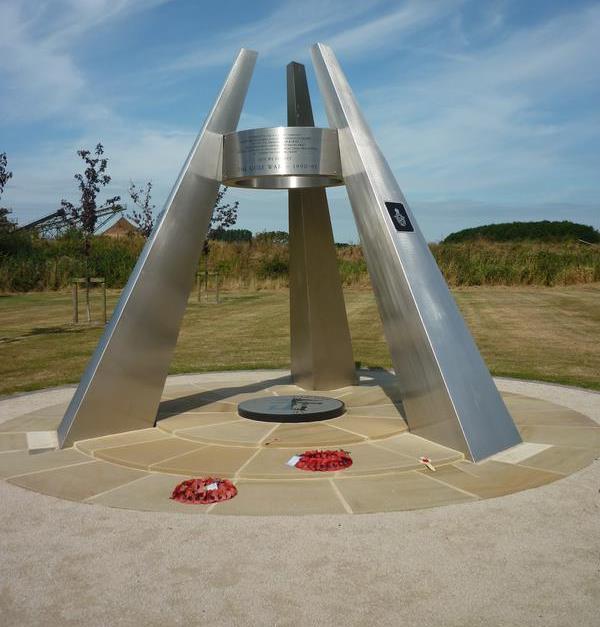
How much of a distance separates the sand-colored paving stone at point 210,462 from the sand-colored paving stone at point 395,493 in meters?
1.15

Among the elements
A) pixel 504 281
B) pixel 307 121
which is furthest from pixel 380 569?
pixel 504 281

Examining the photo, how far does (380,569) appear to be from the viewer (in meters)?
4.88

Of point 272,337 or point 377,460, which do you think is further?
point 272,337

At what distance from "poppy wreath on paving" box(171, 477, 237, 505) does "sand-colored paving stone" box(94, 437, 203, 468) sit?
96 cm

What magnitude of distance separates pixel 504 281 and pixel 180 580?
34.5m

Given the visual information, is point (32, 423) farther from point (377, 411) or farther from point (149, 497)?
point (377, 411)

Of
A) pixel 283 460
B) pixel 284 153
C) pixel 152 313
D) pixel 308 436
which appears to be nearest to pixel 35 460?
pixel 152 313

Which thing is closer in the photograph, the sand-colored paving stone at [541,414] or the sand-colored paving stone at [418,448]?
the sand-colored paving stone at [418,448]

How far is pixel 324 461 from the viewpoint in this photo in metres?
7.20

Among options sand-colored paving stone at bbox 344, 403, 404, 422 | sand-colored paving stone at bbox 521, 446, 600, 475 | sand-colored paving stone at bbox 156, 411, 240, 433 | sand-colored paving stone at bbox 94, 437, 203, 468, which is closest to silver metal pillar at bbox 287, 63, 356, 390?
sand-colored paving stone at bbox 344, 403, 404, 422

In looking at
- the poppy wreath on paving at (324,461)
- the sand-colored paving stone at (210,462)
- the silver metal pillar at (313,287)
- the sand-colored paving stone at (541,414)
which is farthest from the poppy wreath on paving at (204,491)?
the silver metal pillar at (313,287)

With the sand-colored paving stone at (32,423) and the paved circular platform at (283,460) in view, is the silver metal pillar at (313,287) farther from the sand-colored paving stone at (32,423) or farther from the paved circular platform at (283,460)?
the sand-colored paving stone at (32,423)

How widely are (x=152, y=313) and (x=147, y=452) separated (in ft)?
5.67

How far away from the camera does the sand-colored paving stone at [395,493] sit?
613 centimetres
